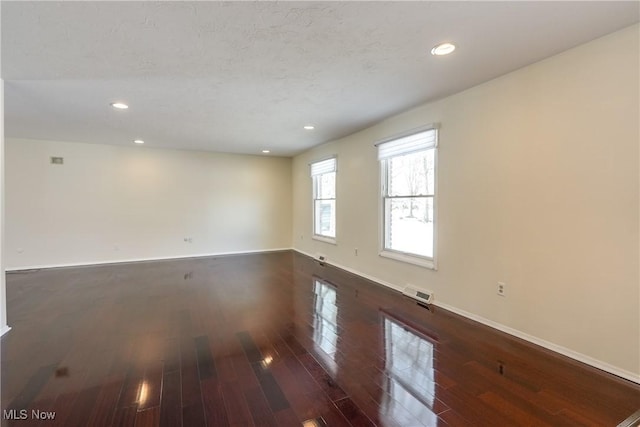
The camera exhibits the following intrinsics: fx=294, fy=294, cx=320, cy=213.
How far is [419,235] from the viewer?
3.96m

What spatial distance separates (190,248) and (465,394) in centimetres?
627

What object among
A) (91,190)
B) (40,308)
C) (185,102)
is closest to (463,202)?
(185,102)

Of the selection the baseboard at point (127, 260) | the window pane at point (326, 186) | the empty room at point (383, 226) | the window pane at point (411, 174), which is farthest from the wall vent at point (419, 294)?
the baseboard at point (127, 260)

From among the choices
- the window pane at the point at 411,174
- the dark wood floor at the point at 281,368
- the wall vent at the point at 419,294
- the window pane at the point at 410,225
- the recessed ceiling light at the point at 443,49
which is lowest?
the dark wood floor at the point at 281,368

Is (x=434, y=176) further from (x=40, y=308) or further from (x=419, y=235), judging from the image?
(x=40, y=308)

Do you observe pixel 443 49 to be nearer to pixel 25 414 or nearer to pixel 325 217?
pixel 25 414

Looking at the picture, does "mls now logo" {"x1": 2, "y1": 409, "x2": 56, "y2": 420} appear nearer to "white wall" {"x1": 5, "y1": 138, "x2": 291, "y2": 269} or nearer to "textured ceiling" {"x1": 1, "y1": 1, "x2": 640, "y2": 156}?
"textured ceiling" {"x1": 1, "y1": 1, "x2": 640, "y2": 156}

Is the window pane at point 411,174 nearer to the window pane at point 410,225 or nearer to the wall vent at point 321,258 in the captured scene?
the window pane at point 410,225

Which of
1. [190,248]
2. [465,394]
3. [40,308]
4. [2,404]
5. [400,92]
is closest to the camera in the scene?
[2,404]

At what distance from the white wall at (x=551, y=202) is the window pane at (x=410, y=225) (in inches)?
10.5

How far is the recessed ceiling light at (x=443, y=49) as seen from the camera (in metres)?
2.27

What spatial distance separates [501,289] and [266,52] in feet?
10.0

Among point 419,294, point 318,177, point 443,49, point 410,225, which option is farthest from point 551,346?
point 318,177

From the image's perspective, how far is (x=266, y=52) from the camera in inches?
93.3
